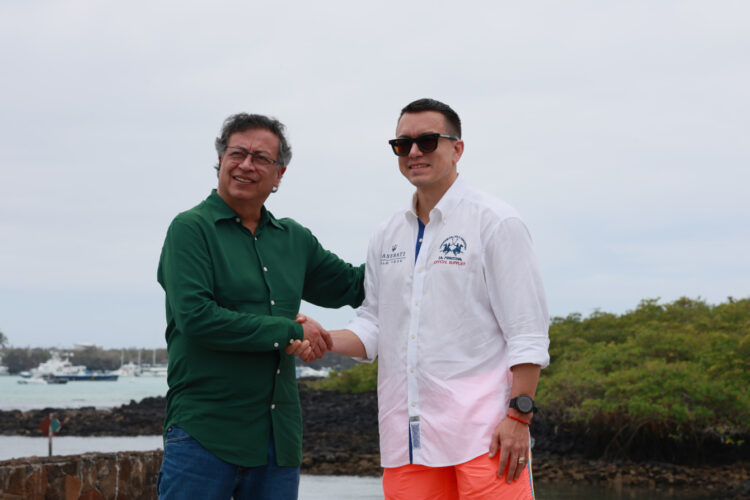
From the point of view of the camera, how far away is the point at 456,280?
3557mm

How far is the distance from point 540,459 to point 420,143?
1849cm

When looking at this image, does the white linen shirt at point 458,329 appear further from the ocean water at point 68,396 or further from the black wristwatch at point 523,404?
the ocean water at point 68,396

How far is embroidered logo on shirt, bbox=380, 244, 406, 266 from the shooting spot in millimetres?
3768

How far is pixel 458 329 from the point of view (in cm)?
353

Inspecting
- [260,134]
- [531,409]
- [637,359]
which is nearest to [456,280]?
[531,409]

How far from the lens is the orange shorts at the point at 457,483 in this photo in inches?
133

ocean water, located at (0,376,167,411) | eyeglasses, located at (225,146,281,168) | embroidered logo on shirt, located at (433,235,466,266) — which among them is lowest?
ocean water, located at (0,376,167,411)

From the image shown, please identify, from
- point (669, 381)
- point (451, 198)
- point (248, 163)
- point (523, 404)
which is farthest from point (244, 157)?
point (669, 381)

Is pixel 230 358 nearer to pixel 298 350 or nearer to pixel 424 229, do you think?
pixel 298 350

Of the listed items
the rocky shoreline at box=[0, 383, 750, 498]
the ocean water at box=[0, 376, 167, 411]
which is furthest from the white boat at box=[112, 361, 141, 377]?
the rocky shoreline at box=[0, 383, 750, 498]

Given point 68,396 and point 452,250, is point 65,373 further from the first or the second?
point 452,250

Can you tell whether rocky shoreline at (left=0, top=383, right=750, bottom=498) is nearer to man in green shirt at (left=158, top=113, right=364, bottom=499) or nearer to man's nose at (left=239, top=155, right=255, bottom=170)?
man in green shirt at (left=158, top=113, right=364, bottom=499)

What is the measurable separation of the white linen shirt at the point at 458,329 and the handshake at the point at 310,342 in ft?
0.97

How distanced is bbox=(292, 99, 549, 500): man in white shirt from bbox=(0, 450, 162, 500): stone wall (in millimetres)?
4148
